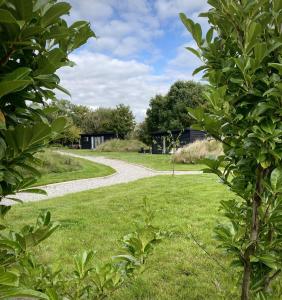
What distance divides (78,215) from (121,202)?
159cm

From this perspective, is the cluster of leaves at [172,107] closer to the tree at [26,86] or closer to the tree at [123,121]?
the tree at [123,121]

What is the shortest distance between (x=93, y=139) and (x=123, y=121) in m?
7.90

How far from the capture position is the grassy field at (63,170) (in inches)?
747

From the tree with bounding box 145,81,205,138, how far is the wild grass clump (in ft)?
76.9

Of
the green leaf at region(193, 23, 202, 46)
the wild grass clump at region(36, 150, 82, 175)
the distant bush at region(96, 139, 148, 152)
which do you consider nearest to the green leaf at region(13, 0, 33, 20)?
the green leaf at region(193, 23, 202, 46)

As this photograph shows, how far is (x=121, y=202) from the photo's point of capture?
9.80m

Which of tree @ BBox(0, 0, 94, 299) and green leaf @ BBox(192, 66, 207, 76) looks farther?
green leaf @ BBox(192, 66, 207, 76)

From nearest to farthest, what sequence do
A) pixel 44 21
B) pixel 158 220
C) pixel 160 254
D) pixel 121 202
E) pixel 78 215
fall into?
1. pixel 44 21
2. pixel 160 254
3. pixel 158 220
4. pixel 78 215
5. pixel 121 202

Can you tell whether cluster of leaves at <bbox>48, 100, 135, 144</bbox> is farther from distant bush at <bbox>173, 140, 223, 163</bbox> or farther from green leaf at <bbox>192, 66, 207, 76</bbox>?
green leaf at <bbox>192, 66, 207, 76</bbox>

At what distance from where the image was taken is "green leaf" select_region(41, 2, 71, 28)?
1.26 m

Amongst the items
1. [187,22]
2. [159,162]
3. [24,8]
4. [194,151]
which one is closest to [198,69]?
[187,22]

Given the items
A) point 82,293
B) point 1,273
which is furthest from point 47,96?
point 82,293

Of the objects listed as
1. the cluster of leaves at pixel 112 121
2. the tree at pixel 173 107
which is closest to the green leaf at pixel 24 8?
the tree at pixel 173 107

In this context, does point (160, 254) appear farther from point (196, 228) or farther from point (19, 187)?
point (19, 187)
